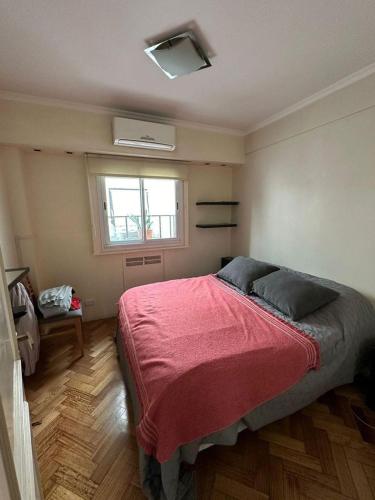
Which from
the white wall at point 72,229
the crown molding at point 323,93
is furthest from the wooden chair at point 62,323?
the crown molding at point 323,93

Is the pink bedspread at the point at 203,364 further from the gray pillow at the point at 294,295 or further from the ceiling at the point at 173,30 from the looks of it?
the ceiling at the point at 173,30

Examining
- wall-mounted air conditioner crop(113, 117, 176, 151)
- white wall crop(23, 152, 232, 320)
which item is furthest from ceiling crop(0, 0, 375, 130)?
white wall crop(23, 152, 232, 320)

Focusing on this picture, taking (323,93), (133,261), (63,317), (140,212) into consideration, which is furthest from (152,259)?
(323,93)

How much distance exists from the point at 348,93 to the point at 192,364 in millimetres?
2438

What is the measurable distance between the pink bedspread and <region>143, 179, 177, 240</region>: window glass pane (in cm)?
142

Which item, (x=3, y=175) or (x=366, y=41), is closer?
(x=366, y=41)

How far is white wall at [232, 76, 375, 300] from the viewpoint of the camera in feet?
6.04

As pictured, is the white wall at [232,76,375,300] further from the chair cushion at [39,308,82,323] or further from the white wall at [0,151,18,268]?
the white wall at [0,151,18,268]

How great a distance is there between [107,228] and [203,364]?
2.16 meters

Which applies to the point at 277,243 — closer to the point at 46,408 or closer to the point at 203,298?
the point at 203,298

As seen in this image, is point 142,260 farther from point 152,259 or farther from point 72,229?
point 72,229

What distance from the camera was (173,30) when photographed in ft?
4.38

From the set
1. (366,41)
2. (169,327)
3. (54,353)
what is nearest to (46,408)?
(54,353)

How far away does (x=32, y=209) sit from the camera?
2469mm
